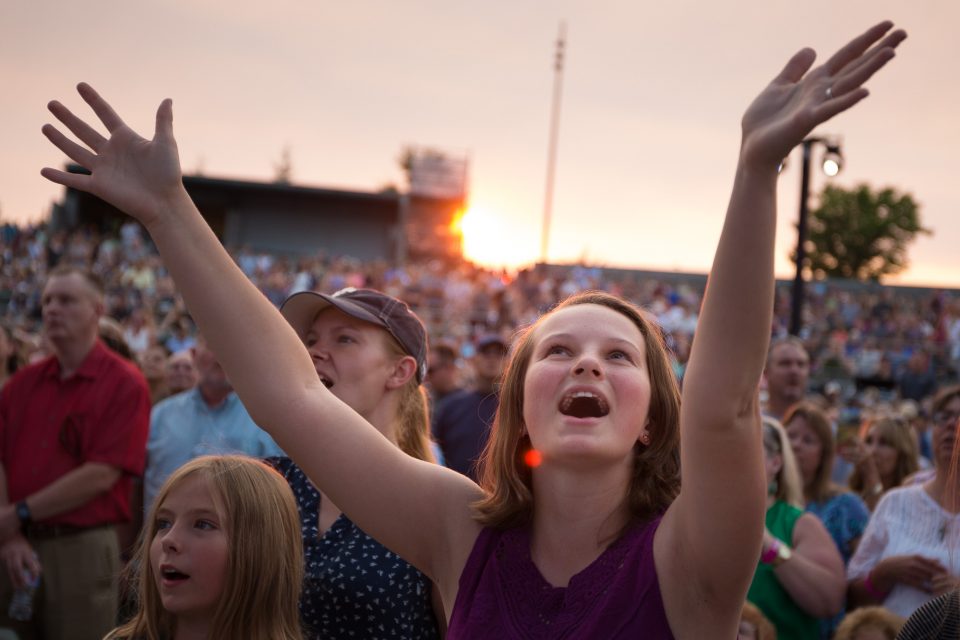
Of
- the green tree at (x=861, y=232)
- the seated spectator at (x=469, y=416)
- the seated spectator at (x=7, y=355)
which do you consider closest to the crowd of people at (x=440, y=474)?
the seated spectator at (x=7, y=355)

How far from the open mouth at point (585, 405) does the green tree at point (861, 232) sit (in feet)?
224

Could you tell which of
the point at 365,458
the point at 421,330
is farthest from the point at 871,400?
the point at 365,458

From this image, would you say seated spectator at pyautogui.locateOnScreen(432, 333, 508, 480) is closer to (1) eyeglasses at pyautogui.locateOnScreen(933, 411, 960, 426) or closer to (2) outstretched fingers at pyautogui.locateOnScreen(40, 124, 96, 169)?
(1) eyeglasses at pyautogui.locateOnScreen(933, 411, 960, 426)

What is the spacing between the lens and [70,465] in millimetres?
5078

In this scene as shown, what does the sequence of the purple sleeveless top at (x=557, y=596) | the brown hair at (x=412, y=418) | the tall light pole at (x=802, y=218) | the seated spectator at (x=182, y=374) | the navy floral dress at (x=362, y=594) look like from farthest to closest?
the tall light pole at (x=802, y=218) → the seated spectator at (x=182, y=374) → the brown hair at (x=412, y=418) → the navy floral dress at (x=362, y=594) → the purple sleeveless top at (x=557, y=596)

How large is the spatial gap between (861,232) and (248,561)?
69196 millimetres

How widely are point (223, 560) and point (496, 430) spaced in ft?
3.40

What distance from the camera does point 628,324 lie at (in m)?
2.12

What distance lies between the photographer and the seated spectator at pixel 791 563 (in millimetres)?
4203

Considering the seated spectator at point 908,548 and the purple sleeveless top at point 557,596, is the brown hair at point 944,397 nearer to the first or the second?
the seated spectator at point 908,548

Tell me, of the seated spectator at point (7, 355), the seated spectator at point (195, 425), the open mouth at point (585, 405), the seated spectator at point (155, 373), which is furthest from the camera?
the seated spectator at point (155, 373)

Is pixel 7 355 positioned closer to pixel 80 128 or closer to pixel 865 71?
pixel 80 128

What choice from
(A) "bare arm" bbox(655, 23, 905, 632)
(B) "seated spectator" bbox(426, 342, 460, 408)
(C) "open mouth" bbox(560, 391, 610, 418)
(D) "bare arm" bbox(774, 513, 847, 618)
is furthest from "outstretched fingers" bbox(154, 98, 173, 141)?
(B) "seated spectator" bbox(426, 342, 460, 408)

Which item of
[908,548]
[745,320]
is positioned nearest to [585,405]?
[745,320]
